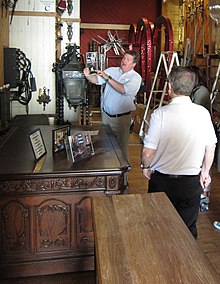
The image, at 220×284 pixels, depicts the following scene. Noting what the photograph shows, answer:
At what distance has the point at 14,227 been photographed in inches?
93.7

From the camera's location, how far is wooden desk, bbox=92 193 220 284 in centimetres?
117

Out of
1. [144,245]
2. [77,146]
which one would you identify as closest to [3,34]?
[77,146]

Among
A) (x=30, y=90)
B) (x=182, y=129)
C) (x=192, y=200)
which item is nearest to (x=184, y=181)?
(x=192, y=200)

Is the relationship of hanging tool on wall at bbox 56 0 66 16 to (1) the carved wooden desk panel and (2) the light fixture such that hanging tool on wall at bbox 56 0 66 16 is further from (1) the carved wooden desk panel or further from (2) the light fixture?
(1) the carved wooden desk panel

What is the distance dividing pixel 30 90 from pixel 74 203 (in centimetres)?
278

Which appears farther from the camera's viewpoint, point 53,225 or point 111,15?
point 111,15

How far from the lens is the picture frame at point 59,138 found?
8.79ft

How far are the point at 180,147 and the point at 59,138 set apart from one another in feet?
2.86

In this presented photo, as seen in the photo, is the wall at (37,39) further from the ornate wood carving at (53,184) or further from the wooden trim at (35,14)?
the ornate wood carving at (53,184)

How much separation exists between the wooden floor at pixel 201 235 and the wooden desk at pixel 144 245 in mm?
999

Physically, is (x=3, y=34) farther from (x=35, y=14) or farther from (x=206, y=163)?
(x=206, y=163)

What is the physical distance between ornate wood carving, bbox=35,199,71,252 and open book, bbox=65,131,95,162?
12.4 inches

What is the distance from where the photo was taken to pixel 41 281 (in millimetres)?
2502

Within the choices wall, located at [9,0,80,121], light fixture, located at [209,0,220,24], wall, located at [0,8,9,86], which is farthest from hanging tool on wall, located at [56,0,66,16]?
light fixture, located at [209,0,220,24]
